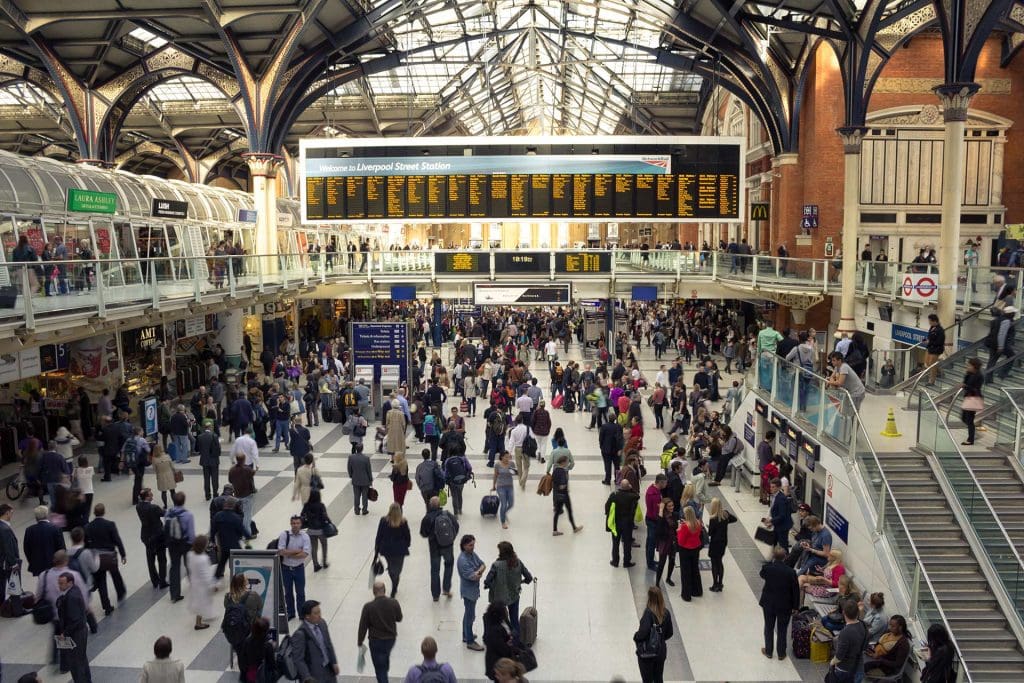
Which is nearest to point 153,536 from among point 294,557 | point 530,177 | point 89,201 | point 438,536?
point 294,557

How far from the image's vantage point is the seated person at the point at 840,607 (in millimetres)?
8227

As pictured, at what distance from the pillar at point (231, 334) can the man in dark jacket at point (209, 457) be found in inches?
509

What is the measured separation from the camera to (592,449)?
680 inches

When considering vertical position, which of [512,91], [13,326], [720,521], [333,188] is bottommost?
[720,521]

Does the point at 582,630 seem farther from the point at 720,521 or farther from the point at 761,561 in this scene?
the point at 761,561

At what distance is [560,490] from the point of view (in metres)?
11.8

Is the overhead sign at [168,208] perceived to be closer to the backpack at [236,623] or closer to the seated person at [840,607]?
the backpack at [236,623]

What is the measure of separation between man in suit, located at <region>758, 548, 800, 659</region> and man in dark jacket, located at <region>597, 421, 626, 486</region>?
18.0ft

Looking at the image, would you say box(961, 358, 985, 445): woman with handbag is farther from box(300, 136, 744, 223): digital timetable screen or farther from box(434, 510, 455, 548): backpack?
box(300, 136, 744, 223): digital timetable screen

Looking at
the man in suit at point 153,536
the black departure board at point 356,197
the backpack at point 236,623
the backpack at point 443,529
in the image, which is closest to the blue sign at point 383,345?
the black departure board at point 356,197

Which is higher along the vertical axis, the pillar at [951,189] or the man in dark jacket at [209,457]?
the pillar at [951,189]

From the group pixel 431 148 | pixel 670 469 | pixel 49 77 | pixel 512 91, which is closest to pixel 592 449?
pixel 670 469

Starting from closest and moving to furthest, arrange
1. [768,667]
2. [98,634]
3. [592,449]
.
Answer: [768,667] → [98,634] → [592,449]

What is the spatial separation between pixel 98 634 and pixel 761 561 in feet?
27.7
